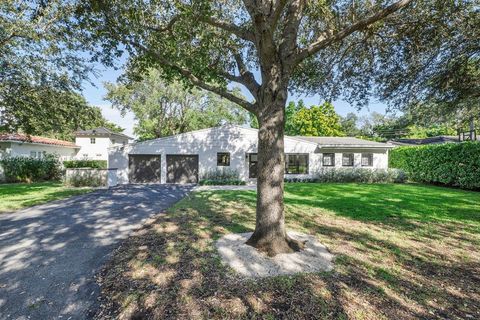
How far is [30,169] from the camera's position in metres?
17.6

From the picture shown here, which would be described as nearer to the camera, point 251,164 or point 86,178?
point 86,178

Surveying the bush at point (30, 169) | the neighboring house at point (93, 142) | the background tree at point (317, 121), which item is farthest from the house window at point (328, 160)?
the neighboring house at point (93, 142)

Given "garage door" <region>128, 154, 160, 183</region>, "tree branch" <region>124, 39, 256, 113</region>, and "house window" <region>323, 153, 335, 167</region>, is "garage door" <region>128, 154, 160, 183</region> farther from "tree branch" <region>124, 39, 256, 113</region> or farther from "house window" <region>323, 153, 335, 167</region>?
"tree branch" <region>124, 39, 256, 113</region>

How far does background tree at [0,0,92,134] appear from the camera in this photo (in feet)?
33.7

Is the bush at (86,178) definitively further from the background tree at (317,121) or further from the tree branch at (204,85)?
the background tree at (317,121)

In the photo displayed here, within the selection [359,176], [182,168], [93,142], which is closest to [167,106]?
[93,142]

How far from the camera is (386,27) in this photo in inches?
236

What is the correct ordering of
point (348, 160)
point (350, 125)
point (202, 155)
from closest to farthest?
point (202, 155) < point (348, 160) < point (350, 125)

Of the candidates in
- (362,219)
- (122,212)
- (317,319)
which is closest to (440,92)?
(362,219)

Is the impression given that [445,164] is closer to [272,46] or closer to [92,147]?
[272,46]

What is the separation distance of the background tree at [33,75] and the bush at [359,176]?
1481cm

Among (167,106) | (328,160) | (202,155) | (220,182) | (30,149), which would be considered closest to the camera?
(220,182)

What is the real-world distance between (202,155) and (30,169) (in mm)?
12985

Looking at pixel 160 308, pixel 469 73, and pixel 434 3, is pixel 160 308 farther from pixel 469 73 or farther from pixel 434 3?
pixel 469 73
